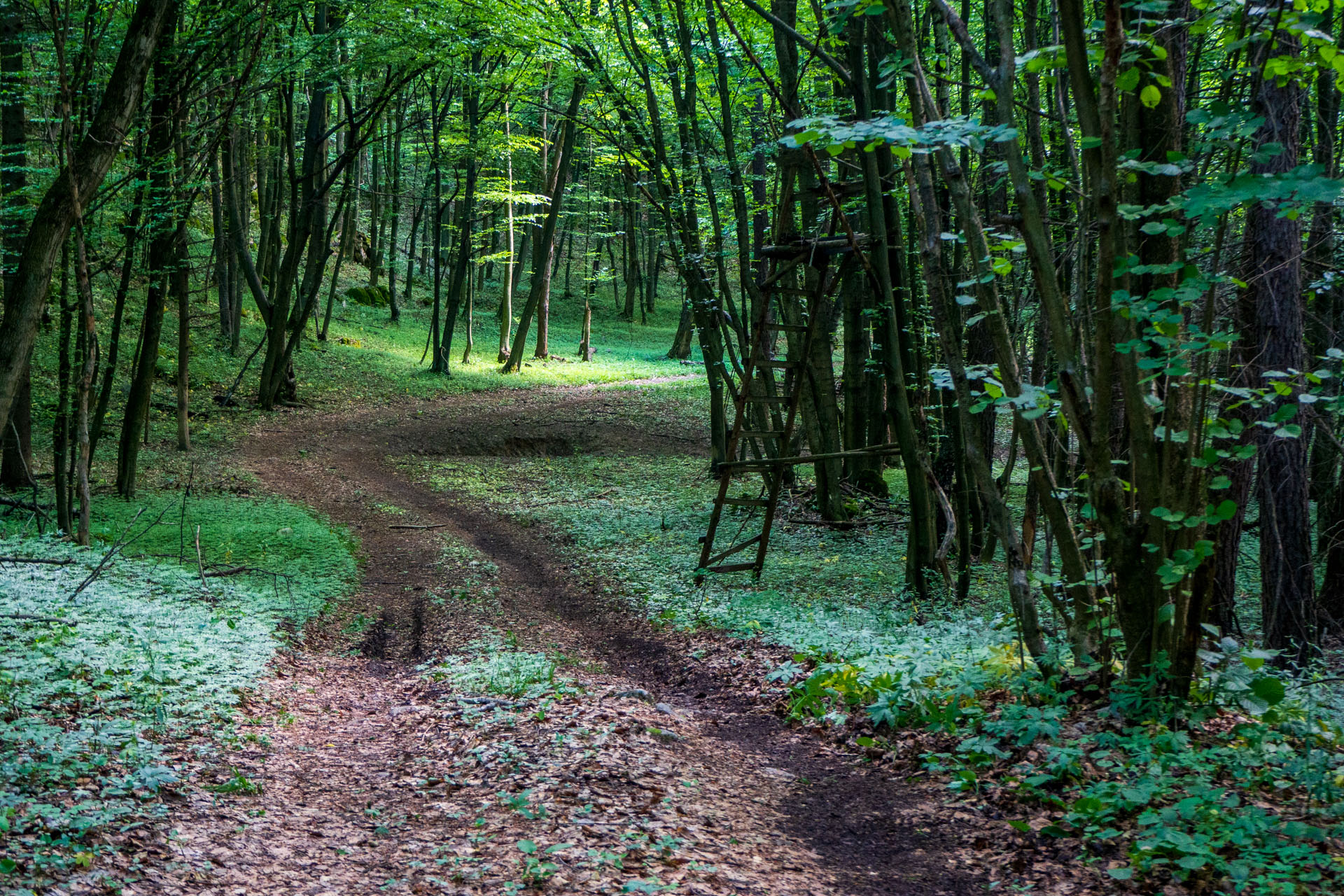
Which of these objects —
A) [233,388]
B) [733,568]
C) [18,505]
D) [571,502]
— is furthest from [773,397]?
[233,388]

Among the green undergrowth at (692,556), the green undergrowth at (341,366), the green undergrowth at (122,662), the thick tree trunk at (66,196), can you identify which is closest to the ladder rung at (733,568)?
the green undergrowth at (692,556)

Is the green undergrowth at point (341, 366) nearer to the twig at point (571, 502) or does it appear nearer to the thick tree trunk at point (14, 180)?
the thick tree trunk at point (14, 180)

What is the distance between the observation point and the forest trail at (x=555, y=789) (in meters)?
3.97

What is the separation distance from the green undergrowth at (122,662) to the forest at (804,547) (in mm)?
40

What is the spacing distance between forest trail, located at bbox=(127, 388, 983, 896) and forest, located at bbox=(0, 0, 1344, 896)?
34 mm

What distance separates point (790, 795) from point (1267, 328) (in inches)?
183

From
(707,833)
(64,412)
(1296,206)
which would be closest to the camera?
(1296,206)

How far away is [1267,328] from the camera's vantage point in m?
6.02

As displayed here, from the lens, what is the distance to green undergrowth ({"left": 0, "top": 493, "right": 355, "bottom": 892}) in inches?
160

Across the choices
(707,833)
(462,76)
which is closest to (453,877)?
(707,833)

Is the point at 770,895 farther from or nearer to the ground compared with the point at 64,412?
nearer to the ground

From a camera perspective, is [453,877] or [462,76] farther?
[462,76]

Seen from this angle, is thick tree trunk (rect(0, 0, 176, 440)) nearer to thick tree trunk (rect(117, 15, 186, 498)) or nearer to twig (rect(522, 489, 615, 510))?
thick tree trunk (rect(117, 15, 186, 498))

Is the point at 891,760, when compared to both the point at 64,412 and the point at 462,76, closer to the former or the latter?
the point at 64,412
